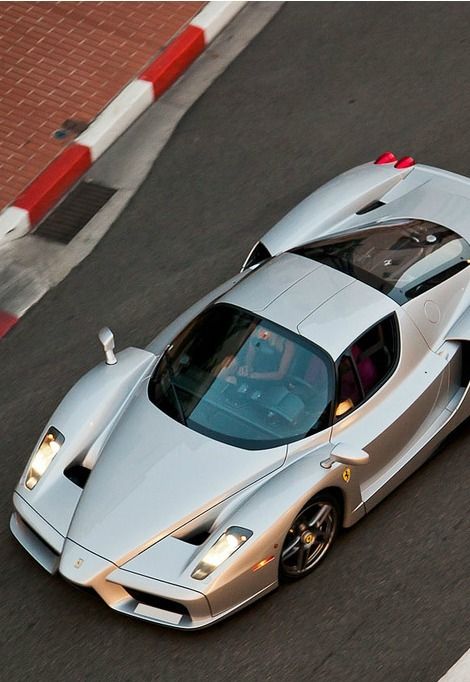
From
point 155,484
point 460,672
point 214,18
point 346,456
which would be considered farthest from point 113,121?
point 460,672

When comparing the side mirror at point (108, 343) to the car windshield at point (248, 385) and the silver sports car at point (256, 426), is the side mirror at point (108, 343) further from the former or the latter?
the car windshield at point (248, 385)

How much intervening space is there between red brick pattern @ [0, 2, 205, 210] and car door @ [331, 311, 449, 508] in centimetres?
399

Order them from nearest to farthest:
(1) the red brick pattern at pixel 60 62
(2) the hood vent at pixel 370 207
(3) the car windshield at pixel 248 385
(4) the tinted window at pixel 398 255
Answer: (3) the car windshield at pixel 248 385 < (4) the tinted window at pixel 398 255 < (2) the hood vent at pixel 370 207 < (1) the red brick pattern at pixel 60 62

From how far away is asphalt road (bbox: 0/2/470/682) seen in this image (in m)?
6.34

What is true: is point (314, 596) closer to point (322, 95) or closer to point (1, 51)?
point (322, 95)

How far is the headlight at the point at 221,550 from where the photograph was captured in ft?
20.1

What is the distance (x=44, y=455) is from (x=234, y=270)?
2596 millimetres

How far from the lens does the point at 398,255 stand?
24.1 ft

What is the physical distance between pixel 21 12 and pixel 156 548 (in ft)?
22.2

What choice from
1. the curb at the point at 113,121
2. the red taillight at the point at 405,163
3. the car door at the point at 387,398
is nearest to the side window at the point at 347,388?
the car door at the point at 387,398

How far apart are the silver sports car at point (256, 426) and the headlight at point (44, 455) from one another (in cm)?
1

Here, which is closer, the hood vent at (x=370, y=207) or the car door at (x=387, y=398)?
the car door at (x=387, y=398)

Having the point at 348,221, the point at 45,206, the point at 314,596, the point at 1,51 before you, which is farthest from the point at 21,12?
the point at 314,596

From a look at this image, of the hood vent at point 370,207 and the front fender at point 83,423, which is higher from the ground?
the front fender at point 83,423
